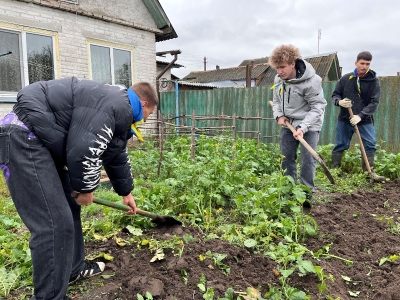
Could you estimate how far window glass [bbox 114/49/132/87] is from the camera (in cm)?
880

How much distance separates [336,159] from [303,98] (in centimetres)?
227

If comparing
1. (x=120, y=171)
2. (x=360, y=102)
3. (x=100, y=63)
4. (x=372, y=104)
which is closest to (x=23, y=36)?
(x=100, y=63)

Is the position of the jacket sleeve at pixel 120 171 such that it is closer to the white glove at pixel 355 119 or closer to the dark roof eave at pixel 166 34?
the white glove at pixel 355 119

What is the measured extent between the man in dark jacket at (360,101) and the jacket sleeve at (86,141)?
4168 millimetres

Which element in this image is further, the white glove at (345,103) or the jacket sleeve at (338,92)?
the jacket sleeve at (338,92)

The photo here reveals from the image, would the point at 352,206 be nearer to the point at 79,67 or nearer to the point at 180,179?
the point at 180,179

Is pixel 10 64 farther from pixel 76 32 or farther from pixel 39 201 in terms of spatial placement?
pixel 39 201

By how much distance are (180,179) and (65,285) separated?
203cm

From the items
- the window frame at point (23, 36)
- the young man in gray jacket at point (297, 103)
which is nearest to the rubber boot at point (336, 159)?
the young man in gray jacket at point (297, 103)

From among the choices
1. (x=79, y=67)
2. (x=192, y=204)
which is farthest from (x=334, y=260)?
(x=79, y=67)

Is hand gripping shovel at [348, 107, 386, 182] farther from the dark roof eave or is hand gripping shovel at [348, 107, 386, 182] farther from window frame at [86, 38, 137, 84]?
the dark roof eave

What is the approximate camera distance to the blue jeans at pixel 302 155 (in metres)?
3.65

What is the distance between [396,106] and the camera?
23.6 feet

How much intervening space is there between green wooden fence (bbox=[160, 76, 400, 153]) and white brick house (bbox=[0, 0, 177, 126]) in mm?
1672
